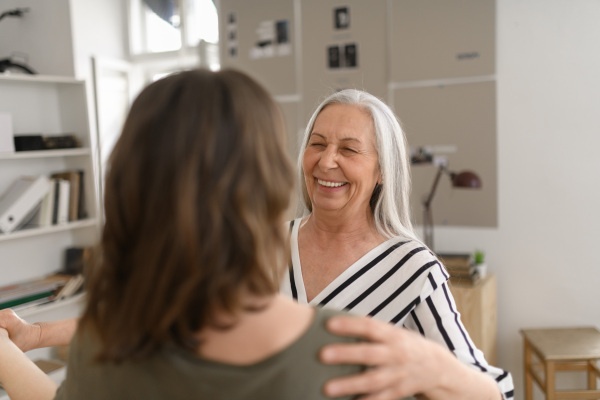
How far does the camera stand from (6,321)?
1.17m

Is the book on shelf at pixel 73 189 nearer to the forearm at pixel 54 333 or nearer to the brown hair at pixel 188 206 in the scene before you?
the forearm at pixel 54 333

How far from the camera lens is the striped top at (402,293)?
1.27 metres

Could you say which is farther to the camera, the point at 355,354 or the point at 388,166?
the point at 388,166

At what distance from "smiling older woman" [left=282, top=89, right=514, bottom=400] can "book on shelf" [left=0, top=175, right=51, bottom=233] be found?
227 centimetres

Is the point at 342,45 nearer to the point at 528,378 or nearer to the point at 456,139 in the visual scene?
the point at 456,139

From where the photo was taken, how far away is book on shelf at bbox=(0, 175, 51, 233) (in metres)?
3.14

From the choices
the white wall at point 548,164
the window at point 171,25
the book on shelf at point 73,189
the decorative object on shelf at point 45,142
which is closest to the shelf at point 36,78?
the decorative object on shelf at point 45,142

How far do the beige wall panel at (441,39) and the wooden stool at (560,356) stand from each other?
160 cm

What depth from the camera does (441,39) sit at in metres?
3.22

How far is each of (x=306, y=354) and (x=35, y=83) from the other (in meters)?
3.54

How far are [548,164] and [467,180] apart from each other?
517 mm

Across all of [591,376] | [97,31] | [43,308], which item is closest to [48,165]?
[43,308]

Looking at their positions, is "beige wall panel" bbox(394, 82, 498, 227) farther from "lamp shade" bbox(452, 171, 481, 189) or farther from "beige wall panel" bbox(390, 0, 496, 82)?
"lamp shade" bbox(452, 171, 481, 189)

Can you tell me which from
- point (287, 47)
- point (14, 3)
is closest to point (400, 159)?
point (287, 47)
